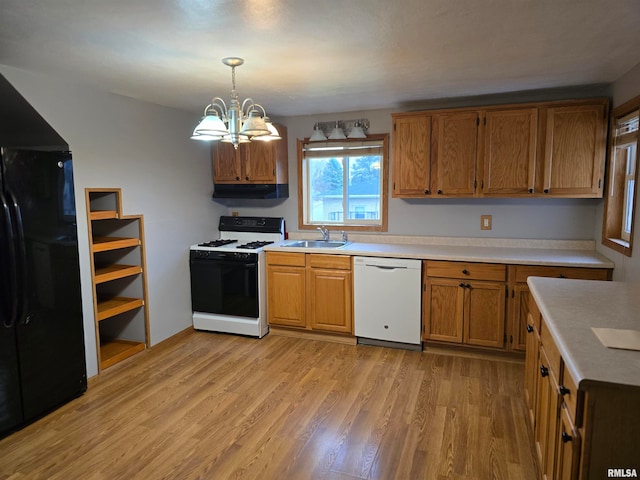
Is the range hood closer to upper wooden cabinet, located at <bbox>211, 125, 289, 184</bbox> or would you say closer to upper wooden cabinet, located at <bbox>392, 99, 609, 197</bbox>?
upper wooden cabinet, located at <bbox>211, 125, 289, 184</bbox>

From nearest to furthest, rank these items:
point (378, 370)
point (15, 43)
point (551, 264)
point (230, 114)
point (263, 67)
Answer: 1. point (15, 43)
2. point (230, 114)
3. point (263, 67)
4. point (551, 264)
5. point (378, 370)

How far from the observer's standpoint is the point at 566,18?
1907 mm

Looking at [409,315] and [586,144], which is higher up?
[586,144]

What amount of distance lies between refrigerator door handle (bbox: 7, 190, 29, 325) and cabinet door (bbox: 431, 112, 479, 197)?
3.13 m

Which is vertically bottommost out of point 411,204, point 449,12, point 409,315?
point 409,315

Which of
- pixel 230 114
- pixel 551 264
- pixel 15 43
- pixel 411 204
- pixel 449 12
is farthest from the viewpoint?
pixel 411 204

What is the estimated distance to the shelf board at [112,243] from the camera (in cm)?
325

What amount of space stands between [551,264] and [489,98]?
1558 mm

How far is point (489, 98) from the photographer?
360cm

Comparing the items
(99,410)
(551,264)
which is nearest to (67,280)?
(99,410)

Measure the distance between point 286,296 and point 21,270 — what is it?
7.19ft

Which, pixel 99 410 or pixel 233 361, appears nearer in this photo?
pixel 99 410

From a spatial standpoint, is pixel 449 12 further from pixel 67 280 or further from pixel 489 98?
pixel 67 280

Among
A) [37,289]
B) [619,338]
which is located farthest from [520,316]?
[37,289]
